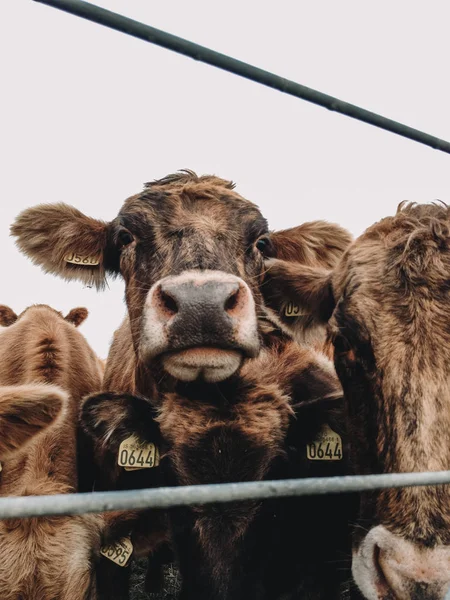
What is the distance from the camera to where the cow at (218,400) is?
9.19 feet

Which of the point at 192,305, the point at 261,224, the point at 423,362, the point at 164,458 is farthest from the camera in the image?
the point at 261,224

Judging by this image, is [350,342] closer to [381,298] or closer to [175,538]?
[381,298]

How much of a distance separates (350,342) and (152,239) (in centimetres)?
145

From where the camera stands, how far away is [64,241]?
422 centimetres

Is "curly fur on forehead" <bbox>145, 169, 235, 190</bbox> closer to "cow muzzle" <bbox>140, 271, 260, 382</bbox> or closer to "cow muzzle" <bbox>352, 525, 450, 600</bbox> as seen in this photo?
"cow muzzle" <bbox>140, 271, 260, 382</bbox>

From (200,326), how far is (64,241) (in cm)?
180

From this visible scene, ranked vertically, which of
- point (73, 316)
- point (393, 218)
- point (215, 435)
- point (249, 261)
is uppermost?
point (393, 218)

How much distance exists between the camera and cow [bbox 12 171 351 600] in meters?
2.80

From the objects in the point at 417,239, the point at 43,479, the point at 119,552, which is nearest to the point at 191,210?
the point at 417,239

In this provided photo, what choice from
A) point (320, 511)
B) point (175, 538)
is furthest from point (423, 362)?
point (175, 538)

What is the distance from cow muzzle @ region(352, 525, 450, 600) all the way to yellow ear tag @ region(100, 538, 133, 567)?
1726mm

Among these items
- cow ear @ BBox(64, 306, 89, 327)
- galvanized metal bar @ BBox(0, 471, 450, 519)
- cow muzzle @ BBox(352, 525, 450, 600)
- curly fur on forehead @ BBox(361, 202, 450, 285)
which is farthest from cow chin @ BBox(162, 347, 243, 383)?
cow ear @ BBox(64, 306, 89, 327)

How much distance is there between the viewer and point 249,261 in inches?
146

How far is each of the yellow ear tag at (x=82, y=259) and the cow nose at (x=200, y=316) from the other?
1.29 meters
